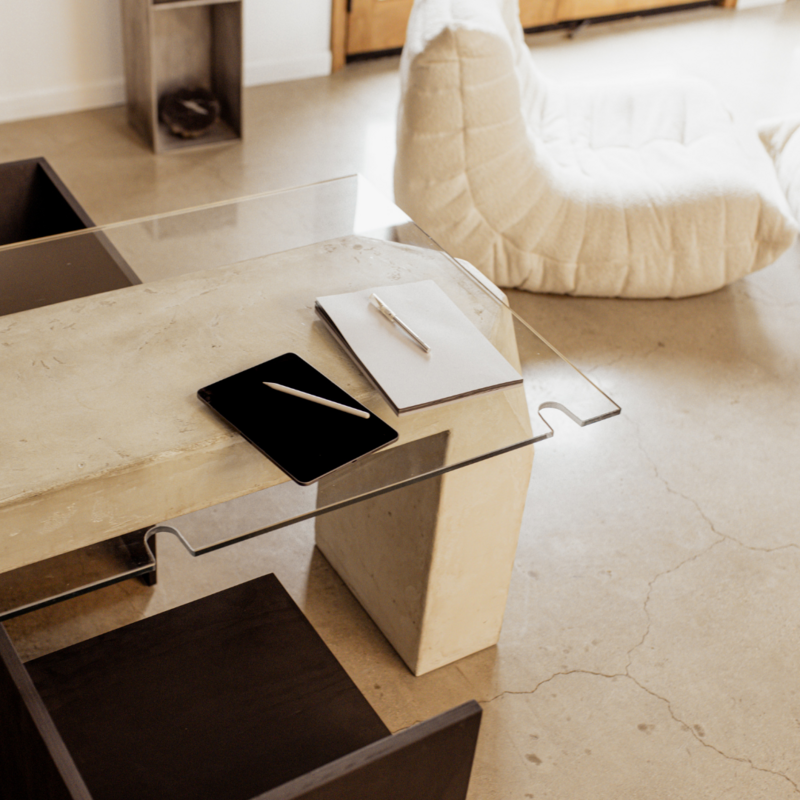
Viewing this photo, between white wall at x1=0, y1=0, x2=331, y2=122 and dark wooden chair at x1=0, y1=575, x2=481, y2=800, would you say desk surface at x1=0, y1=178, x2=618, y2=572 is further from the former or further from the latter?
white wall at x1=0, y1=0, x2=331, y2=122

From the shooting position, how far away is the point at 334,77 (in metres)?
3.71

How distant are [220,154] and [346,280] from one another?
79.3 inches

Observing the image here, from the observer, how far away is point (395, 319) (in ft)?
3.98

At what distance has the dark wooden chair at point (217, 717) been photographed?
3.04 ft

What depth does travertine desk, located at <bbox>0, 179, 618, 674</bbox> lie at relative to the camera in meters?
1.00

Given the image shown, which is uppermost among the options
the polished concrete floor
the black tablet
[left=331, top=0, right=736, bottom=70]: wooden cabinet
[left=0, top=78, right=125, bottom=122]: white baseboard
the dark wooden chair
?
the black tablet

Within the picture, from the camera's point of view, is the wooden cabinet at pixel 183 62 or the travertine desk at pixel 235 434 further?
the wooden cabinet at pixel 183 62

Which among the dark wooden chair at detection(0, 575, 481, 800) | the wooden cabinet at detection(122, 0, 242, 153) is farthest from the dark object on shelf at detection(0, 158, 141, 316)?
the wooden cabinet at detection(122, 0, 242, 153)

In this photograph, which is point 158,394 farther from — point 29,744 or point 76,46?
point 76,46

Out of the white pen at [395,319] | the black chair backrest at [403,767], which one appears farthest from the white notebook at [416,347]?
the black chair backrest at [403,767]

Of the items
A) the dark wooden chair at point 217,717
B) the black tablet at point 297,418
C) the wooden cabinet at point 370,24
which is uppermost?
the black tablet at point 297,418

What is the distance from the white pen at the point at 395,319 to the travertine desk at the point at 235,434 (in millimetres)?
84

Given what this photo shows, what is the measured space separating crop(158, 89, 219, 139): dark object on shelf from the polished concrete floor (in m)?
0.27

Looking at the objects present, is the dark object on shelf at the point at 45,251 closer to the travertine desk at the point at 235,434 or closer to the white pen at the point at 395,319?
the travertine desk at the point at 235,434
